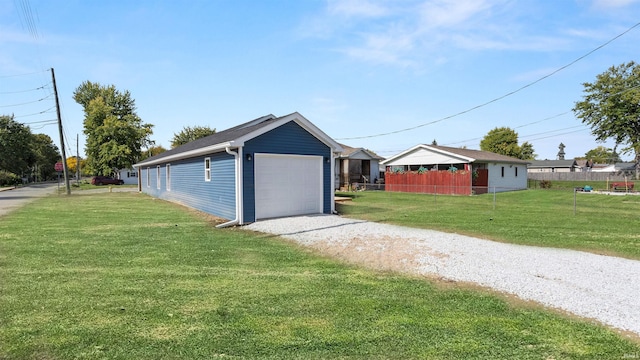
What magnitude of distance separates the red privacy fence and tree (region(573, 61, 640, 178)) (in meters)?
29.3

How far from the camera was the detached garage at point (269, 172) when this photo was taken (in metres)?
10.7

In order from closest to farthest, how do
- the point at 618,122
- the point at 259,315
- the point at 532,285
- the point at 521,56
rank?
1. the point at 259,315
2. the point at 532,285
3. the point at 521,56
4. the point at 618,122

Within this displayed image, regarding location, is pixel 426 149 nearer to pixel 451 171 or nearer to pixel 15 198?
pixel 451 171

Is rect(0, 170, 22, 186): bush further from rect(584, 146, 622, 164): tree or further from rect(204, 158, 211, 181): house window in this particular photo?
rect(584, 146, 622, 164): tree

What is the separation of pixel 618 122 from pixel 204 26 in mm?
48619

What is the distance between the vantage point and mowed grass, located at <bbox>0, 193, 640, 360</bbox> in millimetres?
3010

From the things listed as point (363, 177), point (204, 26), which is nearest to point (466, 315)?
point (204, 26)

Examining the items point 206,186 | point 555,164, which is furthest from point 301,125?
point 555,164

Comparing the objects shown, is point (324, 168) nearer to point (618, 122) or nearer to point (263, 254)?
point (263, 254)

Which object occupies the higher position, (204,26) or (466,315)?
(204,26)

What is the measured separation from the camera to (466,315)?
381 centimetres

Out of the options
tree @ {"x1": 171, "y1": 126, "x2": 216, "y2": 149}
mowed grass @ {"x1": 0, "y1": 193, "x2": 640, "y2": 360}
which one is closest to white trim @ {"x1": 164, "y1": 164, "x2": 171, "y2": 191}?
mowed grass @ {"x1": 0, "y1": 193, "x2": 640, "y2": 360}

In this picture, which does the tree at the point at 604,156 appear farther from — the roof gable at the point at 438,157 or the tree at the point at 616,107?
the roof gable at the point at 438,157

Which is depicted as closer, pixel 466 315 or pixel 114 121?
pixel 466 315
